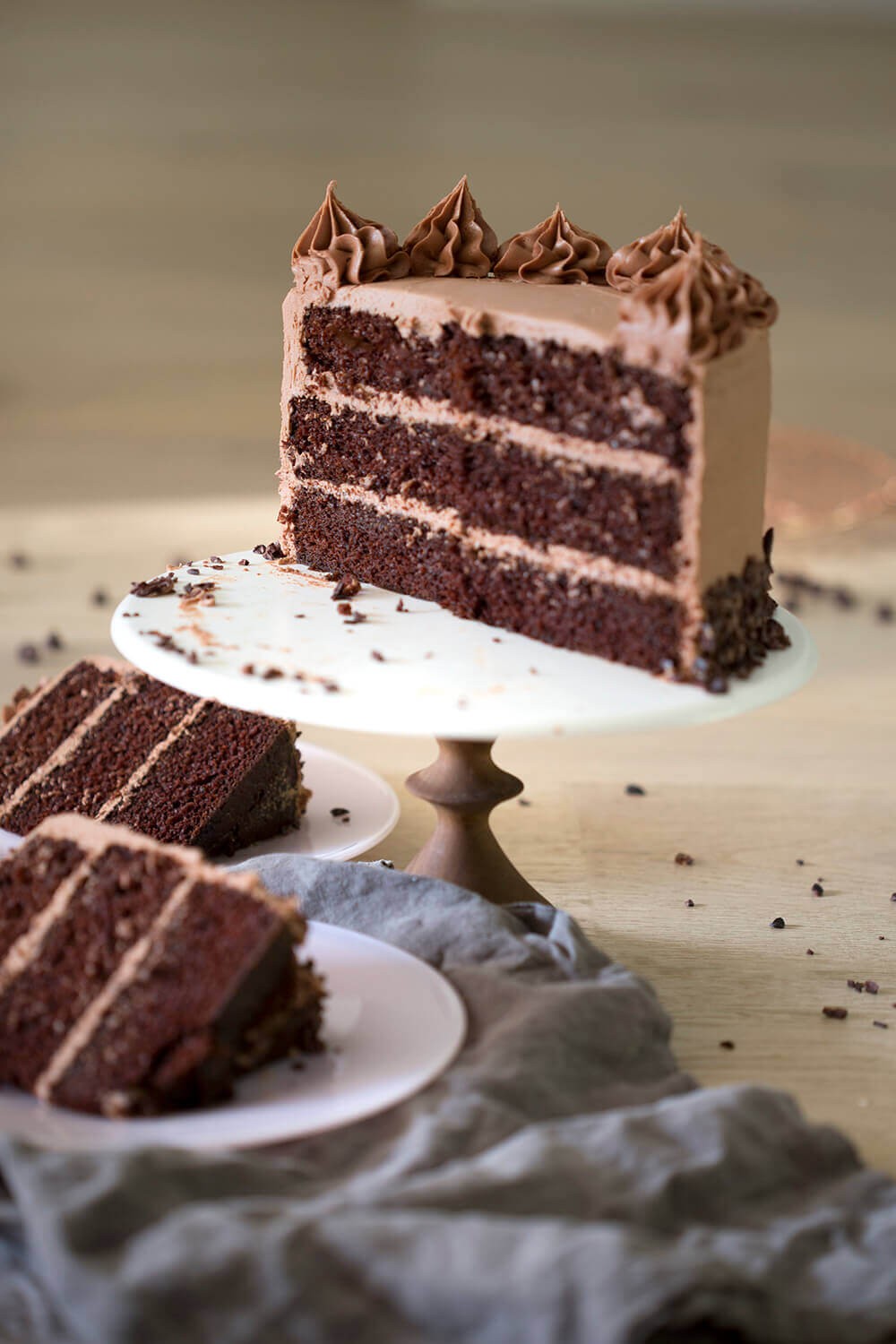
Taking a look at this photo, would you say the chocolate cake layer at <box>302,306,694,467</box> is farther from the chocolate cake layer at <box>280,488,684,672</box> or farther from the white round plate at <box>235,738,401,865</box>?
the white round plate at <box>235,738,401,865</box>

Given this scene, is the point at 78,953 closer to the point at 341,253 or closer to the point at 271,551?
the point at 271,551

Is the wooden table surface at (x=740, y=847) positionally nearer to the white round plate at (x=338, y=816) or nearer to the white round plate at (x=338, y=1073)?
the white round plate at (x=338, y=816)

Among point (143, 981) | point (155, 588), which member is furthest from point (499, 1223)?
point (155, 588)

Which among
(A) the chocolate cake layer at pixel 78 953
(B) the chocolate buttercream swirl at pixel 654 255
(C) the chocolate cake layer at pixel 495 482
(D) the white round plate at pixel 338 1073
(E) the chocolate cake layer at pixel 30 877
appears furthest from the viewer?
(B) the chocolate buttercream swirl at pixel 654 255

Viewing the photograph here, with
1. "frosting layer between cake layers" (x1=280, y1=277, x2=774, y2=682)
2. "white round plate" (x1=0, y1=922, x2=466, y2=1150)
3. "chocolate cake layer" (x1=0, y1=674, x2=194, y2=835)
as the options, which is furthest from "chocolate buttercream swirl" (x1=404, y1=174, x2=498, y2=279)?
"white round plate" (x1=0, y1=922, x2=466, y2=1150)

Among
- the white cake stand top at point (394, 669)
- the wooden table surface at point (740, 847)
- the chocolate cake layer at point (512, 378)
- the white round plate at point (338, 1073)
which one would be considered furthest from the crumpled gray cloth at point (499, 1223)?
the chocolate cake layer at point (512, 378)

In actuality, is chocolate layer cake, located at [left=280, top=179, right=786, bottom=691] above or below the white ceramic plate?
above
